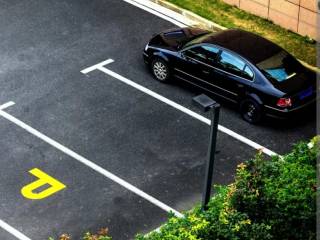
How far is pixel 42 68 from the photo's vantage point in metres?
22.4

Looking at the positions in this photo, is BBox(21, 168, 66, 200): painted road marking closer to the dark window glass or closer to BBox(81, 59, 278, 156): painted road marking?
BBox(81, 59, 278, 156): painted road marking

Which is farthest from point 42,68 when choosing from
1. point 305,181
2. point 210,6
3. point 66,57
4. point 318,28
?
point 305,181

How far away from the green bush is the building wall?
8387mm

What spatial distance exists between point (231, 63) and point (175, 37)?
7.35 feet

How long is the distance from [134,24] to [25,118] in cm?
518

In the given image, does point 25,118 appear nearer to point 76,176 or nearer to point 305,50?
point 76,176

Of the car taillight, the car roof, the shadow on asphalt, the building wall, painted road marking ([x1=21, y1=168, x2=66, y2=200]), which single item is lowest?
painted road marking ([x1=21, y1=168, x2=66, y2=200])

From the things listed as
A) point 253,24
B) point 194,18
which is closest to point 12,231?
point 194,18

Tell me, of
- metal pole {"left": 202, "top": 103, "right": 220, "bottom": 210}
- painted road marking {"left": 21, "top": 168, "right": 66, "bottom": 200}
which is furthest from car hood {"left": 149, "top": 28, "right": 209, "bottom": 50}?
metal pole {"left": 202, "top": 103, "right": 220, "bottom": 210}

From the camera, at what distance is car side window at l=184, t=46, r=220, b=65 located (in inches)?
819

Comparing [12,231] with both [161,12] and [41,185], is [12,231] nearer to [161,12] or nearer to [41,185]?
[41,185]

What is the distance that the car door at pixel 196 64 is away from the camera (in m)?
20.9

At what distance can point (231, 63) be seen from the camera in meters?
20.5

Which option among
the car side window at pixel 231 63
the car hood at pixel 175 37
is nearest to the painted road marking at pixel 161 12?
the car hood at pixel 175 37
